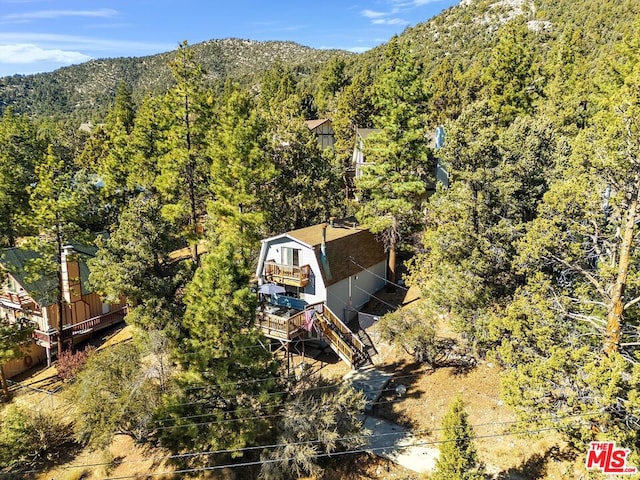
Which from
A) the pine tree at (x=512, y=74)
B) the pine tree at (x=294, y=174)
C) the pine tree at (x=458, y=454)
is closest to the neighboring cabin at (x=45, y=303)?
the pine tree at (x=294, y=174)

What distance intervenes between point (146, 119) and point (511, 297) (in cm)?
2810

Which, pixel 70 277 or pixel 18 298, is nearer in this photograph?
pixel 18 298

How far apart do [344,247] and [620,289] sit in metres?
15.4

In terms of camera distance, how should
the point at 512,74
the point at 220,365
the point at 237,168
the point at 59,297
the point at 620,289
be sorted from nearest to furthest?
the point at 620,289 → the point at 220,365 → the point at 237,168 → the point at 59,297 → the point at 512,74

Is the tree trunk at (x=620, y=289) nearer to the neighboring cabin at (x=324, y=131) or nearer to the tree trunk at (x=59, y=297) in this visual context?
the tree trunk at (x=59, y=297)

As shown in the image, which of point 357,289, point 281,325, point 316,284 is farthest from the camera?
point 357,289

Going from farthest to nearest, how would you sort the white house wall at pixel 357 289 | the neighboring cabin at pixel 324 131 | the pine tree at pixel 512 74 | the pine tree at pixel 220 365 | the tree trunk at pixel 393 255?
the neighboring cabin at pixel 324 131
the pine tree at pixel 512 74
the tree trunk at pixel 393 255
the white house wall at pixel 357 289
the pine tree at pixel 220 365

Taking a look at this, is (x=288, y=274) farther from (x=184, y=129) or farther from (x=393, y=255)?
(x=184, y=129)

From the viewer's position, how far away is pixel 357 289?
85.4 ft

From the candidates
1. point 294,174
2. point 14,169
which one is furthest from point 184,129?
point 14,169

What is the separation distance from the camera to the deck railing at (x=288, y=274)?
22844 millimetres

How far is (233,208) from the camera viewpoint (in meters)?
24.0

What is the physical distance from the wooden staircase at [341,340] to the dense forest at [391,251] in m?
2.43

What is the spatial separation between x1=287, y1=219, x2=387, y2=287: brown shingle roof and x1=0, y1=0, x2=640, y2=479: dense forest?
136cm
